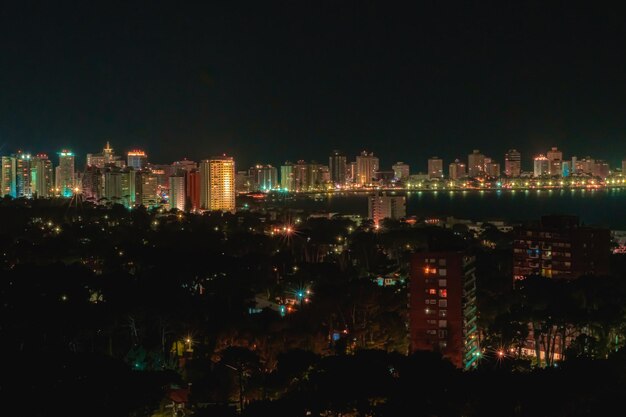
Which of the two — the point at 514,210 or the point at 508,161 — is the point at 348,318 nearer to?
the point at 514,210

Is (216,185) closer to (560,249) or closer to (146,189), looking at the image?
(146,189)

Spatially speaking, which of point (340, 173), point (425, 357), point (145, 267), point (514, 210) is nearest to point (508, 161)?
point (340, 173)

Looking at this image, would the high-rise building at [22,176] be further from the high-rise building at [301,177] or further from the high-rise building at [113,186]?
the high-rise building at [301,177]

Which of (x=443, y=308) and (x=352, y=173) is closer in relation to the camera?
(x=443, y=308)

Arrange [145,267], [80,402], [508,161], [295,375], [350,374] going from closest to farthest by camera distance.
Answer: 1. [80,402]
2. [350,374]
3. [295,375]
4. [145,267]
5. [508,161]

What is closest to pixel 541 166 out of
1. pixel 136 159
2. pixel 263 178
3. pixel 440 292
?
pixel 263 178

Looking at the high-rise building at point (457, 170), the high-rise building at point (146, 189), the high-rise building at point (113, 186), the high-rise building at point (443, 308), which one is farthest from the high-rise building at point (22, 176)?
the high-rise building at point (457, 170)

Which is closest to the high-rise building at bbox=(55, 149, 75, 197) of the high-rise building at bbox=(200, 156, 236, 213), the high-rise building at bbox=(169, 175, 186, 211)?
the high-rise building at bbox=(169, 175, 186, 211)
